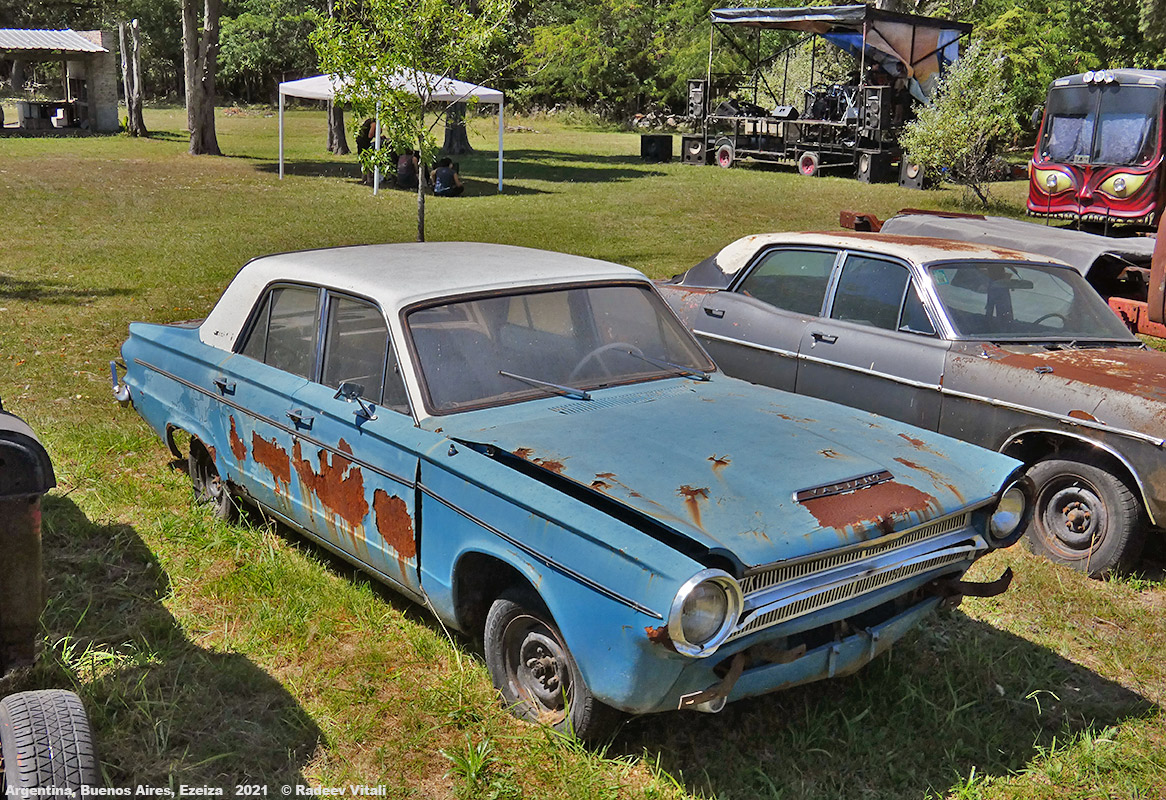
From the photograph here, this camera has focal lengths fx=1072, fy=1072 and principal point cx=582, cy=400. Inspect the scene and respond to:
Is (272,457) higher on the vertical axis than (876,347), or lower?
lower

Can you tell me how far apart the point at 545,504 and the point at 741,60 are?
4145cm

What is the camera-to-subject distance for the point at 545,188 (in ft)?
74.4

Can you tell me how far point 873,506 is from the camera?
341 cm

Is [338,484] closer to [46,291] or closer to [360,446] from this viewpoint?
[360,446]

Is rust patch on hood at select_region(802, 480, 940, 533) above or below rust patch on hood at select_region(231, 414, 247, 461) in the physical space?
above

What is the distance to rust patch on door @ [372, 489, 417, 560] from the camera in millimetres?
3975

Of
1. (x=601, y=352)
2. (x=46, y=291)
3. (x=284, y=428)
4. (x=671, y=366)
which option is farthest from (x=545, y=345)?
(x=46, y=291)

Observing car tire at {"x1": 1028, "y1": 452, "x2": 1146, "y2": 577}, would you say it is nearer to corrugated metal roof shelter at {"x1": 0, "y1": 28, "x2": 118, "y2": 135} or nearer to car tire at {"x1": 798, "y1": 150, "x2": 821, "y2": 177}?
car tire at {"x1": 798, "y1": 150, "x2": 821, "y2": 177}

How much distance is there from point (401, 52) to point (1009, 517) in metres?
9.14

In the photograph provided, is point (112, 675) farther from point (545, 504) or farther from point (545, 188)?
point (545, 188)

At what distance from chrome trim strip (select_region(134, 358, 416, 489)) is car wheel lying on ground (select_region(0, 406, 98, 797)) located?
1336 millimetres

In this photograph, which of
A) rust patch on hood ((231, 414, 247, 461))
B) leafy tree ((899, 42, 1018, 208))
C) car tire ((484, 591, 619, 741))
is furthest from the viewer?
leafy tree ((899, 42, 1018, 208))

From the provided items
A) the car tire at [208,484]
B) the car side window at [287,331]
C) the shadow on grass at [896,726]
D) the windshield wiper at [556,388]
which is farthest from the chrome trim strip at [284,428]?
the shadow on grass at [896,726]

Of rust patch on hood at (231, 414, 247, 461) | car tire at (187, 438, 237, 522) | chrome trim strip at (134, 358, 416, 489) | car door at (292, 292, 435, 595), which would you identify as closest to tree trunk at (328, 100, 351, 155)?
chrome trim strip at (134, 358, 416, 489)
